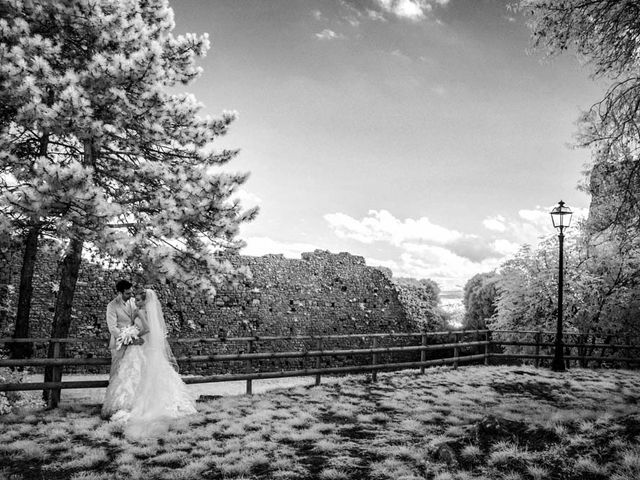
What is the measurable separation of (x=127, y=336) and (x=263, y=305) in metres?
9.93

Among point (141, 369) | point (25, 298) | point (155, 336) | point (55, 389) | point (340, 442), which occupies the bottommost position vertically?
point (340, 442)

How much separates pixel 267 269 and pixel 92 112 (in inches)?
415

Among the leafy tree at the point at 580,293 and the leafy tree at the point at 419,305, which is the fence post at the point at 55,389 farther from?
the leafy tree at the point at 580,293

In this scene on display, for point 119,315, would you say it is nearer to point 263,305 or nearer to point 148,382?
point 148,382

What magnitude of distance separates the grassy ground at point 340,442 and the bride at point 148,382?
0.96ft

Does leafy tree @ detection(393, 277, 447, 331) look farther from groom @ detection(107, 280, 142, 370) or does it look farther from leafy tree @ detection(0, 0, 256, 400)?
groom @ detection(107, 280, 142, 370)

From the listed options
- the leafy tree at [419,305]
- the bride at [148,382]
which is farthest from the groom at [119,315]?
the leafy tree at [419,305]

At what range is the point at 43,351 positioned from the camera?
12484 mm

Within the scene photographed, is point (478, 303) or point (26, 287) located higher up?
point (26, 287)

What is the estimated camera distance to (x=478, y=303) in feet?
90.9

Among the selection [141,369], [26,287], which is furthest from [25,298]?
[141,369]

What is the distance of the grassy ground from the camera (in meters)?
4.45

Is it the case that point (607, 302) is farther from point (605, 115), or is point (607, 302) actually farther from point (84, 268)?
point (84, 268)

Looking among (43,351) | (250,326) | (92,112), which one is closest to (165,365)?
(92,112)
